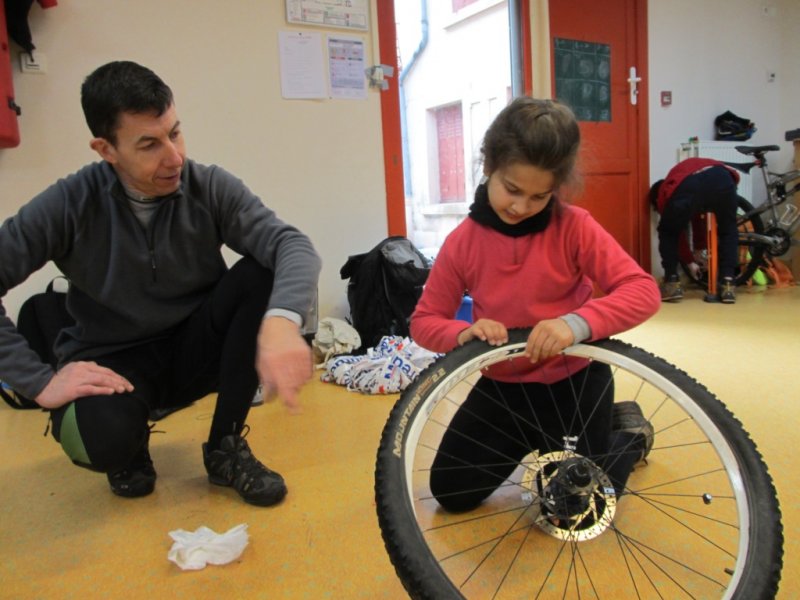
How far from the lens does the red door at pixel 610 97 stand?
367 centimetres

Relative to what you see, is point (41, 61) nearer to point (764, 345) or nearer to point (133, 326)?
point (133, 326)

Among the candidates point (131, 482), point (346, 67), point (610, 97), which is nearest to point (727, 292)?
point (610, 97)

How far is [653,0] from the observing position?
4008mm

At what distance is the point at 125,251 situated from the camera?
1.23m

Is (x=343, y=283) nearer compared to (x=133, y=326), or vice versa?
(x=133, y=326)

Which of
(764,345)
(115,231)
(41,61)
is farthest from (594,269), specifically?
(41,61)

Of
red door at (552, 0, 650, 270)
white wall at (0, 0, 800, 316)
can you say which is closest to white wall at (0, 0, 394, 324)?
white wall at (0, 0, 800, 316)

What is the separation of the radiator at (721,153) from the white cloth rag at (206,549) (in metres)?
4.14

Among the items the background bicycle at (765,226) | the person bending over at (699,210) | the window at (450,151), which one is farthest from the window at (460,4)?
the background bicycle at (765,226)

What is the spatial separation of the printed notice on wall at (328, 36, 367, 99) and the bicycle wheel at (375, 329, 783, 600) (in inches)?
83.2

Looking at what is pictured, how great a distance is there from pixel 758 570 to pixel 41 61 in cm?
272

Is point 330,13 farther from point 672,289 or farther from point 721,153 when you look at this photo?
point 721,153

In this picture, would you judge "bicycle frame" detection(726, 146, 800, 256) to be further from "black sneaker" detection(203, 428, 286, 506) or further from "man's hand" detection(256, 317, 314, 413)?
"man's hand" detection(256, 317, 314, 413)

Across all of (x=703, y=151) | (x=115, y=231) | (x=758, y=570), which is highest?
(x=703, y=151)
